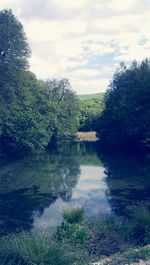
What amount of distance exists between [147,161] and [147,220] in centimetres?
2317

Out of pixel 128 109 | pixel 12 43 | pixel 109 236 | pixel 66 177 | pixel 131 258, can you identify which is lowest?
pixel 66 177

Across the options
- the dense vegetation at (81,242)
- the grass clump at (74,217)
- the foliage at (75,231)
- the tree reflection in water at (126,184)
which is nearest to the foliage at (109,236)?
the dense vegetation at (81,242)

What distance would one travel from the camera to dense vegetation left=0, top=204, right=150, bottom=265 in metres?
8.59

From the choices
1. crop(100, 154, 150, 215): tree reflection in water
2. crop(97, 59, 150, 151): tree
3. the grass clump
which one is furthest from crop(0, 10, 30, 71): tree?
the grass clump

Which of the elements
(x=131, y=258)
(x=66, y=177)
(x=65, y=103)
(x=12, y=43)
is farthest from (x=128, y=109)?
(x=131, y=258)

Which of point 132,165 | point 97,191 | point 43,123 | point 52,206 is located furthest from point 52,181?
point 43,123

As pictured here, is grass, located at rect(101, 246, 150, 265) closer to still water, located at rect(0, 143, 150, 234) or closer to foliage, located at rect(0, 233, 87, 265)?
foliage, located at rect(0, 233, 87, 265)

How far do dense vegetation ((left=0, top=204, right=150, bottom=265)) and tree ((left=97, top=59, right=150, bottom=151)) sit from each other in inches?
1134

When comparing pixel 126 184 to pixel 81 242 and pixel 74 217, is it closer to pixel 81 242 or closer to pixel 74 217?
pixel 74 217

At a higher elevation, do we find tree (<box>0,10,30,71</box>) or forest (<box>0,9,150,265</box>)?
tree (<box>0,10,30,71</box>)

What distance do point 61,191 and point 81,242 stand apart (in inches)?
388

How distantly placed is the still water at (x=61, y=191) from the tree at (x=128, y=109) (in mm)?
10304

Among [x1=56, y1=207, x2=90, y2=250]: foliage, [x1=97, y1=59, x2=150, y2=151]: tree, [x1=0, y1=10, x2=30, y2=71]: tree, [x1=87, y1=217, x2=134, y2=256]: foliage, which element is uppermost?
[x1=0, y1=10, x2=30, y2=71]: tree

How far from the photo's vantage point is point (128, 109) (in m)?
44.2
